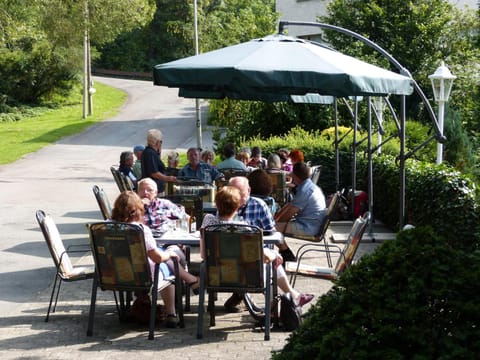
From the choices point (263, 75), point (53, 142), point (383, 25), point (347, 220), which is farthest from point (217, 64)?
point (53, 142)

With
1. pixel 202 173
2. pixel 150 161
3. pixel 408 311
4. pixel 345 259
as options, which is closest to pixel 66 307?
pixel 345 259

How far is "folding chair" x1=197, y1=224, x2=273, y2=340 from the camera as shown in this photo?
7480 mm

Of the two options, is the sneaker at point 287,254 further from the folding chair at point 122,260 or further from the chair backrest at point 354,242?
the folding chair at point 122,260

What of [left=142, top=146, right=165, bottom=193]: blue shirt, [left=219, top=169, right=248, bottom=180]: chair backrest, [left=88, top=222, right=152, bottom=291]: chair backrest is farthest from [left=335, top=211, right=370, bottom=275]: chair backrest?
[left=219, top=169, right=248, bottom=180]: chair backrest

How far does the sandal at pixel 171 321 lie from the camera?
806 cm

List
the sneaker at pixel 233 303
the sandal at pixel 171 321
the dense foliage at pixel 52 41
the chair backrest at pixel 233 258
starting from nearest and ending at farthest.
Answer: the chair backrest at pixel 233 258, the sandal at pixel 171 321, the sneaker at pixel 233 303, the dense foliage at pixel 52 41

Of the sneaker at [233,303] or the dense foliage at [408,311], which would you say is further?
the sneaker at [233,303]

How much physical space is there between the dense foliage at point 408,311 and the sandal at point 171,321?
387 centimetres

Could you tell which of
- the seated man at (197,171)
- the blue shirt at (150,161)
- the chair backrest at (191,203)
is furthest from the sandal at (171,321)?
the seated man at (197,171)

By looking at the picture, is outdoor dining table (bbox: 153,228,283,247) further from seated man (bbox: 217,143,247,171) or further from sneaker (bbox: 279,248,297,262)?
seated man (bbox: 217,143,247,171)

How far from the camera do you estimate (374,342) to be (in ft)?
13.3

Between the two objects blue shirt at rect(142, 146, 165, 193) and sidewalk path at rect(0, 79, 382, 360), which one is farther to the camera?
blue shirt at rect(142, 146, 165, 193)

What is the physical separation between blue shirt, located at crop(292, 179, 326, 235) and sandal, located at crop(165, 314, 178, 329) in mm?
3008

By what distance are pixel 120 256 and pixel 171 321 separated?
0.82m
